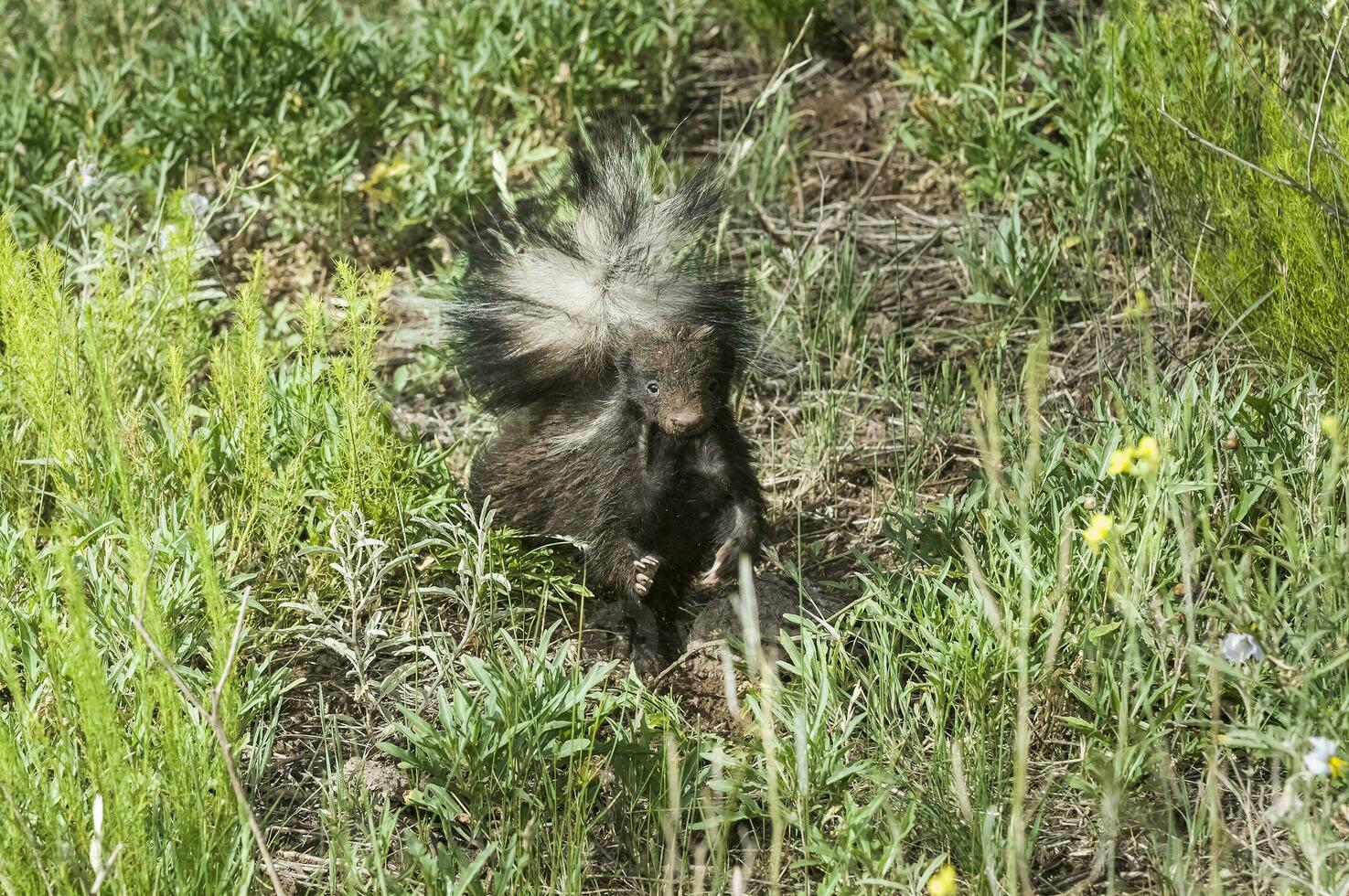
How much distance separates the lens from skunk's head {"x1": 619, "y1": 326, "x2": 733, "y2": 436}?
3791mm

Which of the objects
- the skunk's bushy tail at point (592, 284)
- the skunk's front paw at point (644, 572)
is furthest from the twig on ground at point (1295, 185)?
the skunk's front paw at point (644, 572)

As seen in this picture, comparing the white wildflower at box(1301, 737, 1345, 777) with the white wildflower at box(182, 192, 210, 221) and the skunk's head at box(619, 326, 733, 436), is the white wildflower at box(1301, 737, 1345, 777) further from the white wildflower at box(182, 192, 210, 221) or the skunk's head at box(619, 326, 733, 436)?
the white wildflower at box(182, 192, 210, 221)

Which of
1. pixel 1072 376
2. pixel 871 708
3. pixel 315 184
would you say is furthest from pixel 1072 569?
pixel 315 184

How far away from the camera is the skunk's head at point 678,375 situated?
3791 mm

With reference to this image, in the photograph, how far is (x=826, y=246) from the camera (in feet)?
18.7

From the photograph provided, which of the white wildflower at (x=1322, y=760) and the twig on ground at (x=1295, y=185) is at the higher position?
the twig on ground at (x=1295, y=185)

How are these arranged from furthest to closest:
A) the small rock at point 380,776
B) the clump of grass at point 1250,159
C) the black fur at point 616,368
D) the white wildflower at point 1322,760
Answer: the clump of grass at point 1250,159 < the black fur at point 616,368 < the small rock at point 380,776 < the white wildflower at point 1322,760

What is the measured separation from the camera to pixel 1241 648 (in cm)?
284

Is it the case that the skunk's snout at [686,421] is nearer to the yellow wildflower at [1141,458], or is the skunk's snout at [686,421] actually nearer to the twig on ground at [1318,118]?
the yellow wildflower at [1141,458]

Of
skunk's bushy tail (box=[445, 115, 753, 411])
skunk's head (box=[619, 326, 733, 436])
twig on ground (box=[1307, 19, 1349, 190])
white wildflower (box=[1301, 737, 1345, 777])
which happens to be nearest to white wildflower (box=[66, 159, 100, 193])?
skunk's bushy tail (box=[445, 115, 753, 411])

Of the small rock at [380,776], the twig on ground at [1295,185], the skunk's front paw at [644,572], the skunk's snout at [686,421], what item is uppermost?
the twig on ground at [1295,185]

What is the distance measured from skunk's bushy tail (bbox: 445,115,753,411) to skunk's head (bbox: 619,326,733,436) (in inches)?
1.7

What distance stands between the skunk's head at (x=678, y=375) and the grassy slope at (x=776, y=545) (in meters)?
0.57

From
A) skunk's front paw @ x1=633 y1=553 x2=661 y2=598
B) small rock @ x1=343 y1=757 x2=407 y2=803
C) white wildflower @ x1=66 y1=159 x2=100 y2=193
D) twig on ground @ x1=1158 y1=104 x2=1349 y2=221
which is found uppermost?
twig on ground @ x1=1158 y1=104 x2=1349 y2=221
